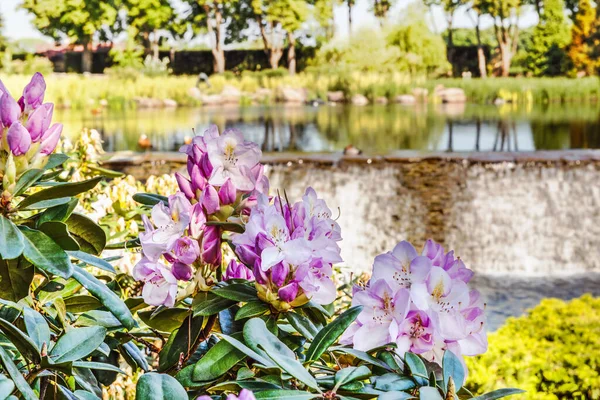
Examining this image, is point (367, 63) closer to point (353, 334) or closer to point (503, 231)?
point (503, 231)

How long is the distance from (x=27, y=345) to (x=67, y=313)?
36cm

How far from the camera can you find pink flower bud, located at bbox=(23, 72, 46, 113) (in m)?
0.81

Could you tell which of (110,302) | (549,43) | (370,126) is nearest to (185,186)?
(110,302)

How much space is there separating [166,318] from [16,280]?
0.16m

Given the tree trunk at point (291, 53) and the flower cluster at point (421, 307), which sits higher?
the tree trunk at point (291, 53)

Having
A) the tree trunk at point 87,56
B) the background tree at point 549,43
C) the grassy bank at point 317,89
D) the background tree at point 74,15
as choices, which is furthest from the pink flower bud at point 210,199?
the tree trunk at point 87,56

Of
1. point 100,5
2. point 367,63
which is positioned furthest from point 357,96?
point 100,5

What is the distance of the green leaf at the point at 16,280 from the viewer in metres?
0.80

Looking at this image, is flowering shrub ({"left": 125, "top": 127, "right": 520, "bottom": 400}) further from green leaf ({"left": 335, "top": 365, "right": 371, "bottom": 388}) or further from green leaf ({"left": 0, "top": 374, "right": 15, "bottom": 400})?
green leaf ({"left": 0, "top": 374, "right": 15, "bottom": 400})

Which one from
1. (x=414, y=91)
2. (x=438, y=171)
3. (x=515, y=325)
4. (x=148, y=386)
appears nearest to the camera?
(x=148, y=386)

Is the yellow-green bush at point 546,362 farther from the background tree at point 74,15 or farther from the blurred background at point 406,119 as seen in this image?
the background tree at point 74,15

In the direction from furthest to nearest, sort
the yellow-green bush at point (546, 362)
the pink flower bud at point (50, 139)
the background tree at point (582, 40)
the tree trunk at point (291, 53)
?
the tree trunk at point (291, 53), the background tree at point (582, 40), the yellow-green bush at point (546, 362), the pink flower bud at point (50, 139)

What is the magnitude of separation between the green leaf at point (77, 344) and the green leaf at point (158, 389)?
105 millimetres

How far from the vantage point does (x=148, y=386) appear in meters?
0.63
